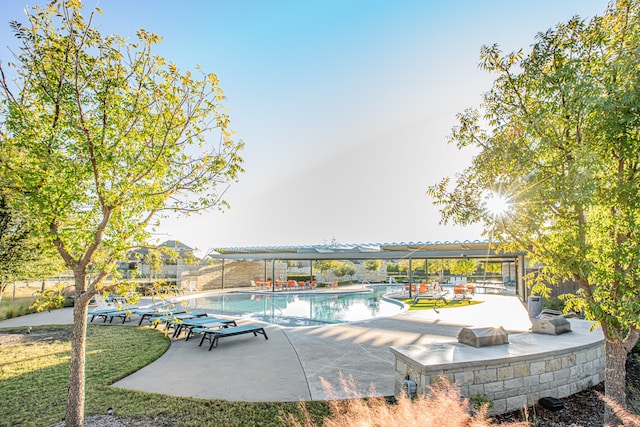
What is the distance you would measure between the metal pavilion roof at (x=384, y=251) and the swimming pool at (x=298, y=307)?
2606mm

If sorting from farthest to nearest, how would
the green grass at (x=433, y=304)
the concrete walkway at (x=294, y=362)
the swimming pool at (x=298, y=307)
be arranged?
the green grass at (x=433, y=304)
the swimming pool at (x=298, y=307)
the concrete walkway at (x=294, y=362)

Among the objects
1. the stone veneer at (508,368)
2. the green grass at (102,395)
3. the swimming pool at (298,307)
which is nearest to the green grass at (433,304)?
the swimming pool at (298,307)

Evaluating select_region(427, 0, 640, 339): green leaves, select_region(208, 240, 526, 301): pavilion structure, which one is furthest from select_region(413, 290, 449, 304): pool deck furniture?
select_region(427, 0, 640, 339): green leaves

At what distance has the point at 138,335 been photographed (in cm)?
970

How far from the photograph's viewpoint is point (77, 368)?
3.88 m

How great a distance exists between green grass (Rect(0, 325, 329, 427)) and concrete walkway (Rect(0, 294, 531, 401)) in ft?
1.03

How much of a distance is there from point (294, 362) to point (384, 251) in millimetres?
13051

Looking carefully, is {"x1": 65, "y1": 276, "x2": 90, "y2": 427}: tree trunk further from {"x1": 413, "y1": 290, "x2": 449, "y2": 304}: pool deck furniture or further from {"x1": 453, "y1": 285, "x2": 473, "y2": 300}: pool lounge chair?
{"x1": 453, "y1": 285, "x2": 473, "y2": 300}: pool lounge chair

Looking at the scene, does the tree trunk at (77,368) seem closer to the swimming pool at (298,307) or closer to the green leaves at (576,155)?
the green leaves at (576,155)

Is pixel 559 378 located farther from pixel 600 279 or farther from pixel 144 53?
pixel 144 53

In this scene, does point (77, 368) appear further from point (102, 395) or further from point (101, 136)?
point (101, 136)

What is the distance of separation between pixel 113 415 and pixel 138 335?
6035 mm

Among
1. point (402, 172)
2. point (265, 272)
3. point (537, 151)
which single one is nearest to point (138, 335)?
point (537, 151)

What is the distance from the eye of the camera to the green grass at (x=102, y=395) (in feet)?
14.2
